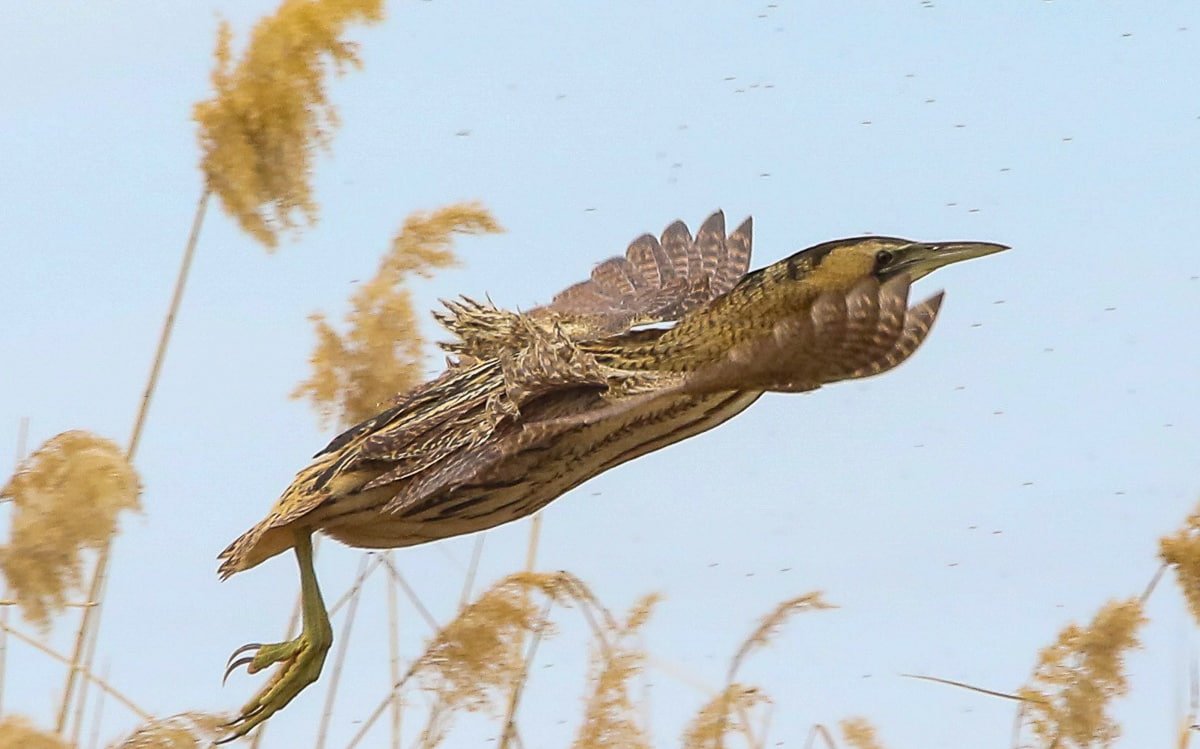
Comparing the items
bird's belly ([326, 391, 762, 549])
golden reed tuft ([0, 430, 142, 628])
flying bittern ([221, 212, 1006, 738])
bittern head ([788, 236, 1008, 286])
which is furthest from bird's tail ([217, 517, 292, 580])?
bittern head ([788, 236, 1008, 286])

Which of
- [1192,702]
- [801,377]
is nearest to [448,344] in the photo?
[801,377]

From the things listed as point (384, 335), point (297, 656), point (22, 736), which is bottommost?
point (22, 736)

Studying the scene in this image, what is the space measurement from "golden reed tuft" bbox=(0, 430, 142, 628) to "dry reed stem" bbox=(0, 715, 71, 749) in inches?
10.2

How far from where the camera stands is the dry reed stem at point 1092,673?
2.50 meters

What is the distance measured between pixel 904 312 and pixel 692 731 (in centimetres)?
64

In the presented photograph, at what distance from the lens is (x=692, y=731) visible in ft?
7.91

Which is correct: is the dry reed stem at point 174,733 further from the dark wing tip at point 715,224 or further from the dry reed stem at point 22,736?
the dark wing tip at point 715,224

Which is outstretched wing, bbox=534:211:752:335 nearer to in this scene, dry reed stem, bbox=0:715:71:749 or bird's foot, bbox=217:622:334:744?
bird's foot, bbox=217:622:334:744

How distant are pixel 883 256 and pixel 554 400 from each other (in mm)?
426

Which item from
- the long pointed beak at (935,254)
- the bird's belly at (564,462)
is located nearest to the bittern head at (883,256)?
the long pointed beak at (935,254)

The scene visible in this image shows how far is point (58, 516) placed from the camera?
78.1 inches

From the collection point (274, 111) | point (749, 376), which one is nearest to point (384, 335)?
point (274, 111)

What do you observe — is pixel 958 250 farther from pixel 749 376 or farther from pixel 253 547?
pixel 253 547

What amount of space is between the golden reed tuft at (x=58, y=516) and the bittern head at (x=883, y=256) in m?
0.76
